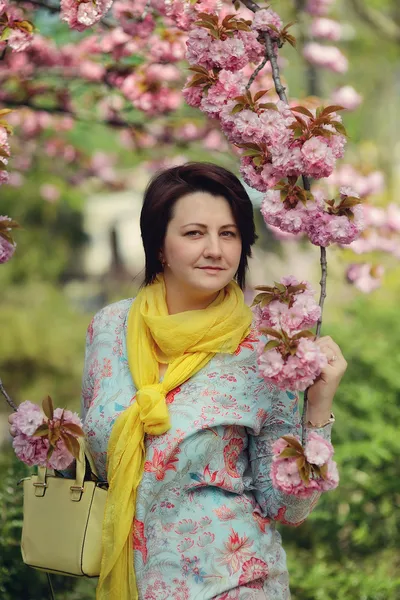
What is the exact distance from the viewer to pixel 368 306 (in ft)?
20.9

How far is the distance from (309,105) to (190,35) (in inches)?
78.2

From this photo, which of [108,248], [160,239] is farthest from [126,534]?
[108,248]

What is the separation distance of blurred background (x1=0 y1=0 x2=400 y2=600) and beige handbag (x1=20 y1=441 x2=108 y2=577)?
694 mm

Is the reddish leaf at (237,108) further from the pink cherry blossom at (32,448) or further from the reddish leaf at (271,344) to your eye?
the pink cherry blossom at (32,448)

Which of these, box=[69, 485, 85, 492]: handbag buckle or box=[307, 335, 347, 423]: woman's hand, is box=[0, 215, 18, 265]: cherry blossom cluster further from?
box=[307, 335, 347, 423]: woman's hand

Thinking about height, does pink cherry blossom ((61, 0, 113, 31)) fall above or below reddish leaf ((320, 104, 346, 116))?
above

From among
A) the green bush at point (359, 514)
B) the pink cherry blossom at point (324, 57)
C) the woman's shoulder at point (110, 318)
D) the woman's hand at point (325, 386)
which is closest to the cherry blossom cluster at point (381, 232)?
the green bush at point (359, 514)

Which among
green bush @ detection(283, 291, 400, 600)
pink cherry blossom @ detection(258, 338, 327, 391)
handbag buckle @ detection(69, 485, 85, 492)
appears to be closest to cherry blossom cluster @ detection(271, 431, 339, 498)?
pink cherry blossom @ detection(258, 338, 327, 391)

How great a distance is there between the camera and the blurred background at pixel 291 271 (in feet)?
13.6

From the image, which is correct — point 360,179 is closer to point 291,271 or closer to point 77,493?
point 77,493

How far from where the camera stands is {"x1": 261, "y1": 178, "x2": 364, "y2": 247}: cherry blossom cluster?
2.04 meters

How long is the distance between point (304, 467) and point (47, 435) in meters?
0.66

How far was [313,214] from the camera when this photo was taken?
205 cm

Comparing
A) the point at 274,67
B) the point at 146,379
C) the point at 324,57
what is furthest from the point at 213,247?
the point at 324,57
